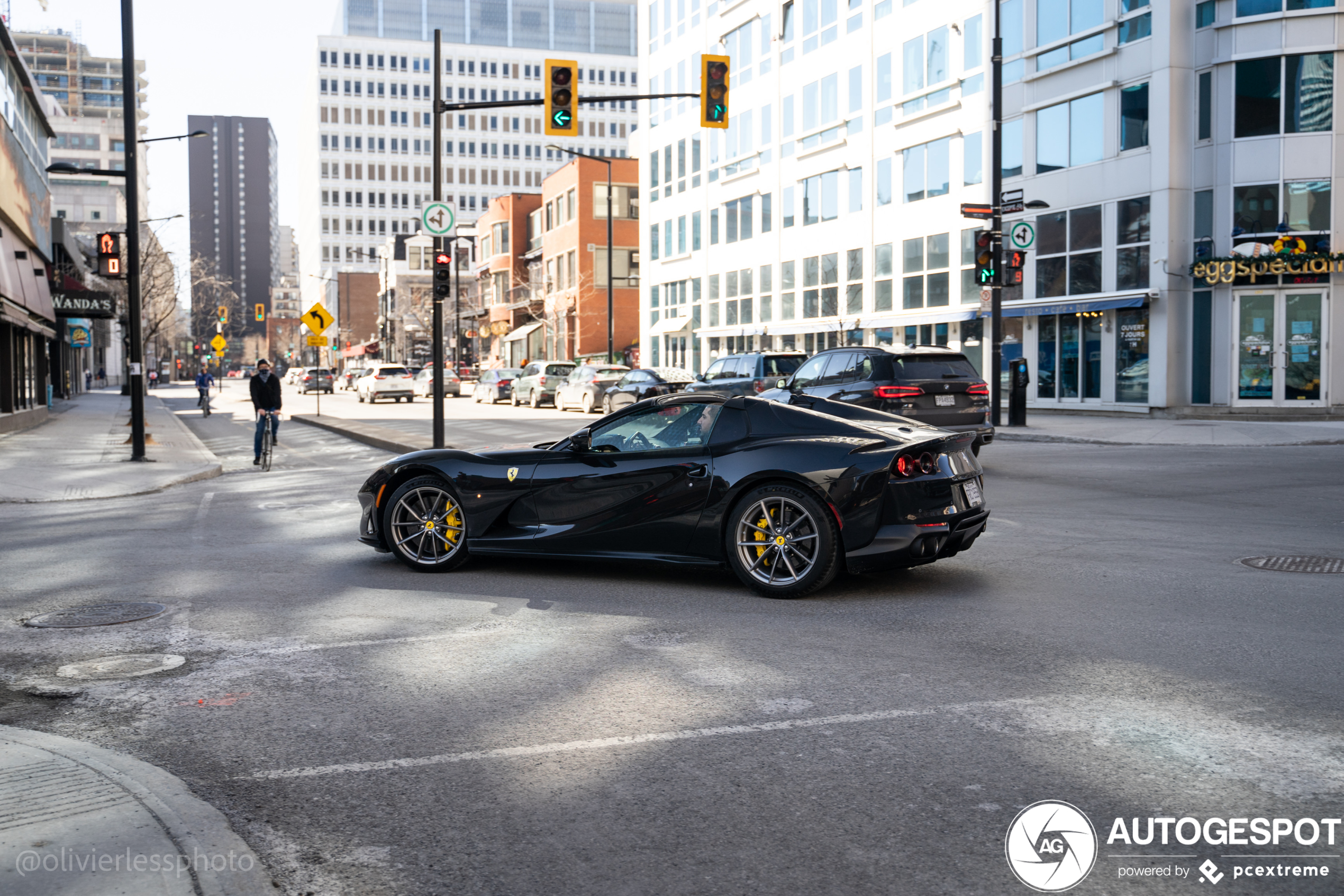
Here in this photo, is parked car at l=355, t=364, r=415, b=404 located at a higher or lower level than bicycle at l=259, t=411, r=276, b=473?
higher

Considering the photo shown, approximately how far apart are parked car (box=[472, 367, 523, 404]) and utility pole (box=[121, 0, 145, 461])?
1034 inches

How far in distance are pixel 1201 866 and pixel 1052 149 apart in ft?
107

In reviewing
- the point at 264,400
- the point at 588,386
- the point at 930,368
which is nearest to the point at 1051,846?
the point at 930,368

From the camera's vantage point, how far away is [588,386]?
121 ft

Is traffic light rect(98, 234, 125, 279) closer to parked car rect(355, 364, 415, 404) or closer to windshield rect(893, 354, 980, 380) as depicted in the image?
windshield rect(893, 354, 980, 380)

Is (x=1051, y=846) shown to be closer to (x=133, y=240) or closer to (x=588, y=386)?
(x=133, y=240)

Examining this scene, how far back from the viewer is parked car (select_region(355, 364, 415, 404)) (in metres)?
50.1

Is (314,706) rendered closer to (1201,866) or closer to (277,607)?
(277,607)

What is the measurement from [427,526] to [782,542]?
2.86m

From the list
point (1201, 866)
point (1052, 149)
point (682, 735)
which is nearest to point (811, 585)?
point (682, 735)

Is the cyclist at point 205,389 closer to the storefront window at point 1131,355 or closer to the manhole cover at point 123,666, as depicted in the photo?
→ the storefront window at point 1131,355

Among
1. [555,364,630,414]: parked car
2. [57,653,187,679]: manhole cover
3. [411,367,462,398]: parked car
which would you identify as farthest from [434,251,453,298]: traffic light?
[411,367,462,398]: parked car

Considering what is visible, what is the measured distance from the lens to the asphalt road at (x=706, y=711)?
3.66 m

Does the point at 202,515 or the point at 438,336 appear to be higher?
the point at 438,336
